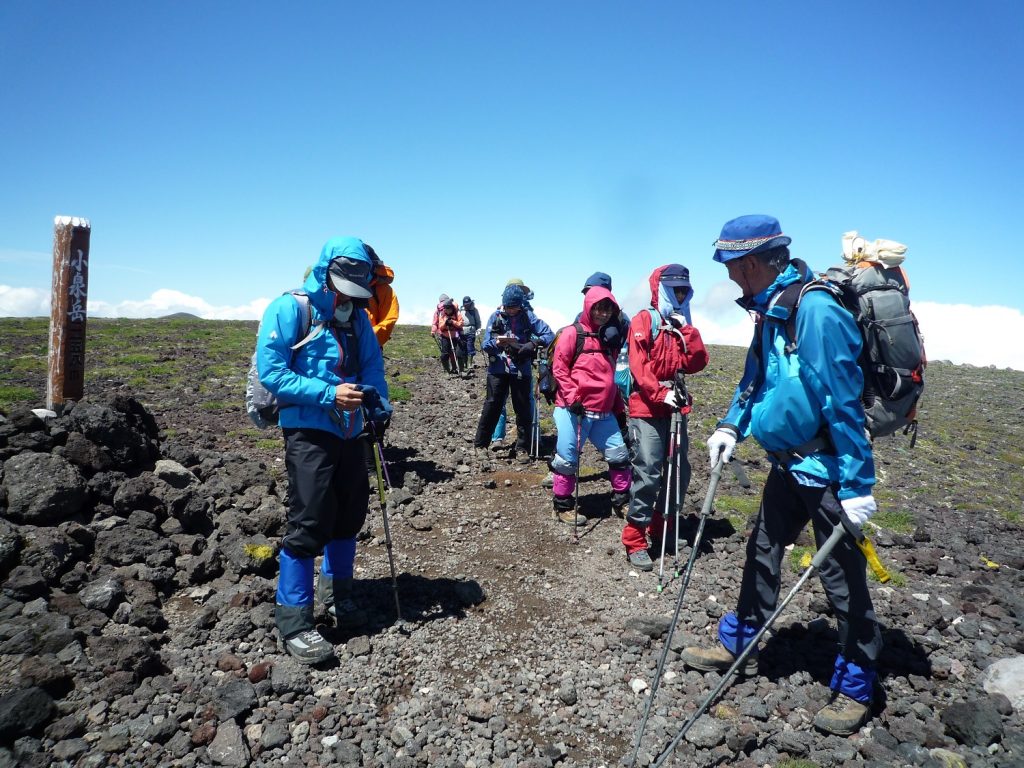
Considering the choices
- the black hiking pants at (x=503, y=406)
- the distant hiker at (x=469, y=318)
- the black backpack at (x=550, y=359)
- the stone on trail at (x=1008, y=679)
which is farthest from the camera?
the distant hiker at (x=469, y=318)

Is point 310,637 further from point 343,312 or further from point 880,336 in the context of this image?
point 880,336

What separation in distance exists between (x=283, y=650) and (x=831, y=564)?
4480mm

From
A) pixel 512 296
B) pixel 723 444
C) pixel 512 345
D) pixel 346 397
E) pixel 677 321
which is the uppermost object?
pixel 512 296

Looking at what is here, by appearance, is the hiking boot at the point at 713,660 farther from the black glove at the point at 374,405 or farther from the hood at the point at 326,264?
the hood at the point at 326,264

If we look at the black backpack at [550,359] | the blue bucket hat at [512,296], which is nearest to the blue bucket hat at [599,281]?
the black backpack at [550,359]

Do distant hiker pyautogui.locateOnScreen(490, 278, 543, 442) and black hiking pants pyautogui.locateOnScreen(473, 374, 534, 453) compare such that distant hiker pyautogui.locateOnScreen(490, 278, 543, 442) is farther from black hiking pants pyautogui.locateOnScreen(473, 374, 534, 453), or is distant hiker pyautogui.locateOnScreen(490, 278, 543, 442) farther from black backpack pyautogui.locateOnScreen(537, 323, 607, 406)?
black backpack pyautogui.locateOnScreen(537, 323, 607, 406)

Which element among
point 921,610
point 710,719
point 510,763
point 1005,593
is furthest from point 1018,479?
point 510,763

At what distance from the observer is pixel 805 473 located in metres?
4.22

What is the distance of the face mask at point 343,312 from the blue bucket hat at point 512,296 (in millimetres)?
5929

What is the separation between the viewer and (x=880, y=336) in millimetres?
3887

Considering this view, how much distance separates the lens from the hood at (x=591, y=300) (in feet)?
26.1

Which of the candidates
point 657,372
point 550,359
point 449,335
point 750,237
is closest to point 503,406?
point 550,359

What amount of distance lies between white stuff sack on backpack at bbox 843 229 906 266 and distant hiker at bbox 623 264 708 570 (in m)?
2.41

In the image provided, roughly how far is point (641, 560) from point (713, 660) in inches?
80.4
